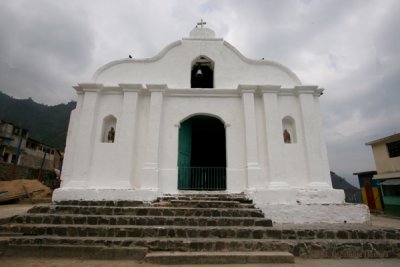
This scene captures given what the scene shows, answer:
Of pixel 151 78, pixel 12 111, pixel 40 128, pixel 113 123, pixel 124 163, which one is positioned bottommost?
pixel 124 163

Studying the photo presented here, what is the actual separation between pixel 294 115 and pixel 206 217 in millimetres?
5003

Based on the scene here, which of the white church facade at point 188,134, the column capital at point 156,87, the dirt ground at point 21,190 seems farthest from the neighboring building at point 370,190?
the dirt ground at point 21,190

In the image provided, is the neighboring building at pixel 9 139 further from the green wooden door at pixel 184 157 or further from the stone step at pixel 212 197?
the stone step at pixel 212 197

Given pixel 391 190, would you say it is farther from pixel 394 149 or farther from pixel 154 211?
pixel 154 211

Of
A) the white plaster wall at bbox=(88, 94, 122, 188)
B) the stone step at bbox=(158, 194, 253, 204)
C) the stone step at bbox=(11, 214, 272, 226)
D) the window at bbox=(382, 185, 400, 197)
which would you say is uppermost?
the white plaster wall at bbox=(88, 94, 122, 188)

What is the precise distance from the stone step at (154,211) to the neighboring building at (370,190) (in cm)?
1644

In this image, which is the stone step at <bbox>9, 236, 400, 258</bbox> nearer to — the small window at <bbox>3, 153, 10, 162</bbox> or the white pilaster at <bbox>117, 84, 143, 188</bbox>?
the white pilaster at <bbox>117, 84, 143, 188</bbox>

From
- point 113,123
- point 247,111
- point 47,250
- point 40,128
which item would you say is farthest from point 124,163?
point 40,128

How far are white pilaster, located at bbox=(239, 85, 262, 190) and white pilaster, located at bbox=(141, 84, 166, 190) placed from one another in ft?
9.71

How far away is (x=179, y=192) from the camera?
745 centimetres

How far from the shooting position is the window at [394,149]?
51.4 feet

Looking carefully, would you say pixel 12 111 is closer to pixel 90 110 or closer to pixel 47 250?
pixel 90 110

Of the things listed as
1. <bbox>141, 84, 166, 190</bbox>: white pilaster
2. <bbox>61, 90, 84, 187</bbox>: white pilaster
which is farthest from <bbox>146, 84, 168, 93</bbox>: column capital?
<bbox>61, 90, 84, 187</bbox>: white pilaster

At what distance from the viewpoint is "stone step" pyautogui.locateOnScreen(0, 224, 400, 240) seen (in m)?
5.01
